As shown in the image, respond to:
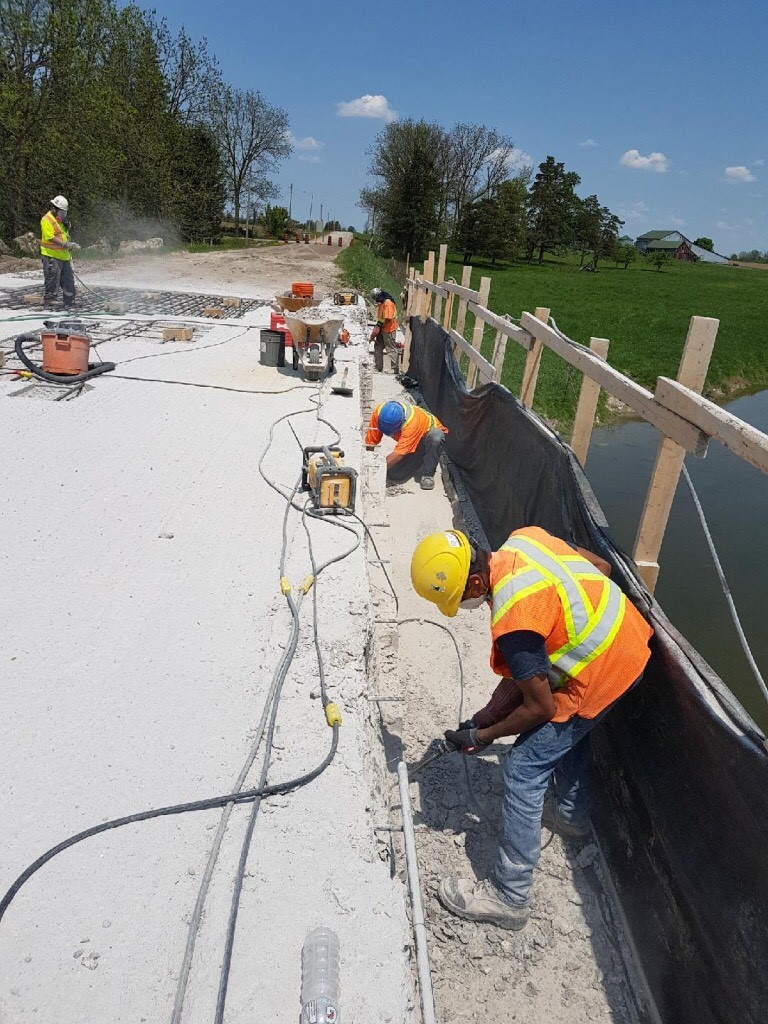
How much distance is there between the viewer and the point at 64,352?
7152 mm

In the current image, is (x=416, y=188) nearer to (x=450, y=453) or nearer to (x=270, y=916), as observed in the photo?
(x=450, y=453)

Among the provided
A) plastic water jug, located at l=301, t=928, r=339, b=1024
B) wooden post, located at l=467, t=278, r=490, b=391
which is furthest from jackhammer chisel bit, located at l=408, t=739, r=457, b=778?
wooden post, located at l=467, t=278, r=490, b=391

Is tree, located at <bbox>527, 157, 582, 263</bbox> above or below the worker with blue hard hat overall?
above

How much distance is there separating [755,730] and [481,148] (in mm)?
56892

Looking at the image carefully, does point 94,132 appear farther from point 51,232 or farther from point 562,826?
point 562,826

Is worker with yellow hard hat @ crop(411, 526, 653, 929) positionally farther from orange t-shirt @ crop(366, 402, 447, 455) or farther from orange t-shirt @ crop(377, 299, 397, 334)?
orange t-shirt @ crop(377, 299, 397, 334)

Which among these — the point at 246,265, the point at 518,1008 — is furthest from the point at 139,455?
the point at 246,265

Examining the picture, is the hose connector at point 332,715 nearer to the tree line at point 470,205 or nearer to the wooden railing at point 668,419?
the wooden railing at point 668,419

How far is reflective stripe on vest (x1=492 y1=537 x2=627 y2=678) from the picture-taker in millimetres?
2537

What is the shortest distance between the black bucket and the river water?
4893mm

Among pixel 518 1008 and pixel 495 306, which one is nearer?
pixel 518 1008

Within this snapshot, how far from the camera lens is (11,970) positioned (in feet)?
6.52

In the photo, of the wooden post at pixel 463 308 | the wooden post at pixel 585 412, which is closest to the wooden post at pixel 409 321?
the wooden post at pixel 463 308

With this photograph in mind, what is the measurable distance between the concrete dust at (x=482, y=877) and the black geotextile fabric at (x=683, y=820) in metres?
0.22
